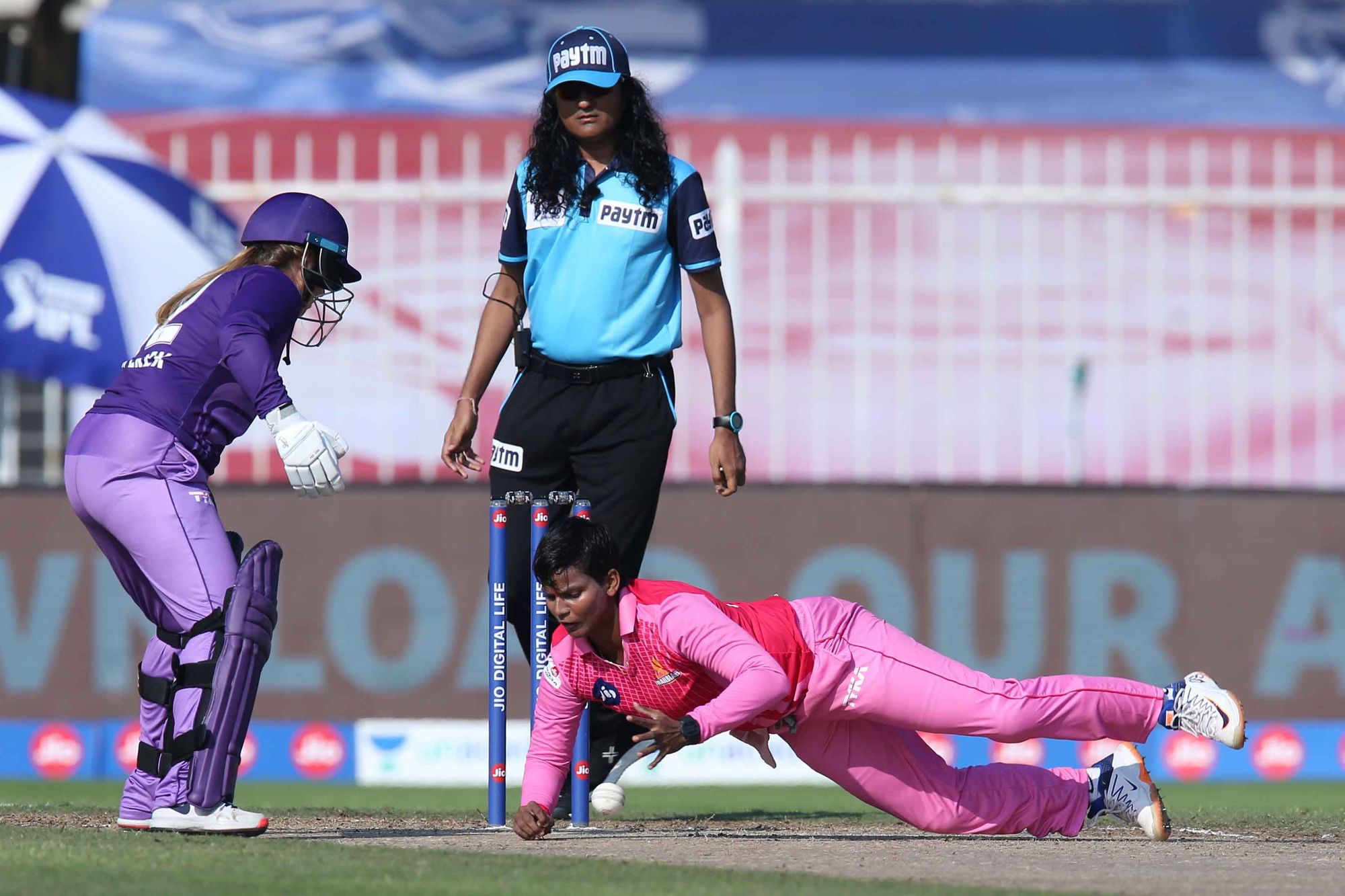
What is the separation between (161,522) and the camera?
5.31m

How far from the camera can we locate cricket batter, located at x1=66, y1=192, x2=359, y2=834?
17.3 ft

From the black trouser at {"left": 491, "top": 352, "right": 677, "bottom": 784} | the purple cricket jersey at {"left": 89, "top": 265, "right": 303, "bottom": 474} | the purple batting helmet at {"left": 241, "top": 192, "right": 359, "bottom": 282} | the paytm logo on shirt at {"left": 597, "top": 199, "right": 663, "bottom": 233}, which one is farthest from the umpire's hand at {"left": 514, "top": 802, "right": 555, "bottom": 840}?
the paytm logo on shirt at {"left": 597, "top": 199, "right": 663, "bottom": 233}

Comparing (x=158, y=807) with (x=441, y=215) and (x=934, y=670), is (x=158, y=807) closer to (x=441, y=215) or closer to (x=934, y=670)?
(x=934, y=670)

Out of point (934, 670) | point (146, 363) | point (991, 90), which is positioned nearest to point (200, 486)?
point (146, 363)

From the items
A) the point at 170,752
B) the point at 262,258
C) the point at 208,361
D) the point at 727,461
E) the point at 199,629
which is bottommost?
the point at 170,752

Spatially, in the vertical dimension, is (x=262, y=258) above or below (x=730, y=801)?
above

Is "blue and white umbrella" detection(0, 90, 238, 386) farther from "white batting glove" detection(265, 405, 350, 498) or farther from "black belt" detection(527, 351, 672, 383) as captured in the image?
"white batting glove" detection(265, 405, 350, 498)

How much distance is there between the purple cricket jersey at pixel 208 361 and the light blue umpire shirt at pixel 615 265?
2.77ft

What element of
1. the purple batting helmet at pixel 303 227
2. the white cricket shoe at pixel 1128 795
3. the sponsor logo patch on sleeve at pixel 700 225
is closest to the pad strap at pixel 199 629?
the purple batting helmet at pixel 303 227

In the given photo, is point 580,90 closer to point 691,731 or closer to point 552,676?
point 552,676

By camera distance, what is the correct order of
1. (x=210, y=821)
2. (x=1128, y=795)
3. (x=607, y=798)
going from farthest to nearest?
(x=607, y=798)
(x=1128, y=795)
(x=210, y=821)

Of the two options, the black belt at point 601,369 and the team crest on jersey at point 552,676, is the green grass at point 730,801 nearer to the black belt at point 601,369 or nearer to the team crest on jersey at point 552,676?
the team crest on jersey at point 552,676

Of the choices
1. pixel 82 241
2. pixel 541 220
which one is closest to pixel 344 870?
pixel 541 220

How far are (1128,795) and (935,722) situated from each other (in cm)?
61
